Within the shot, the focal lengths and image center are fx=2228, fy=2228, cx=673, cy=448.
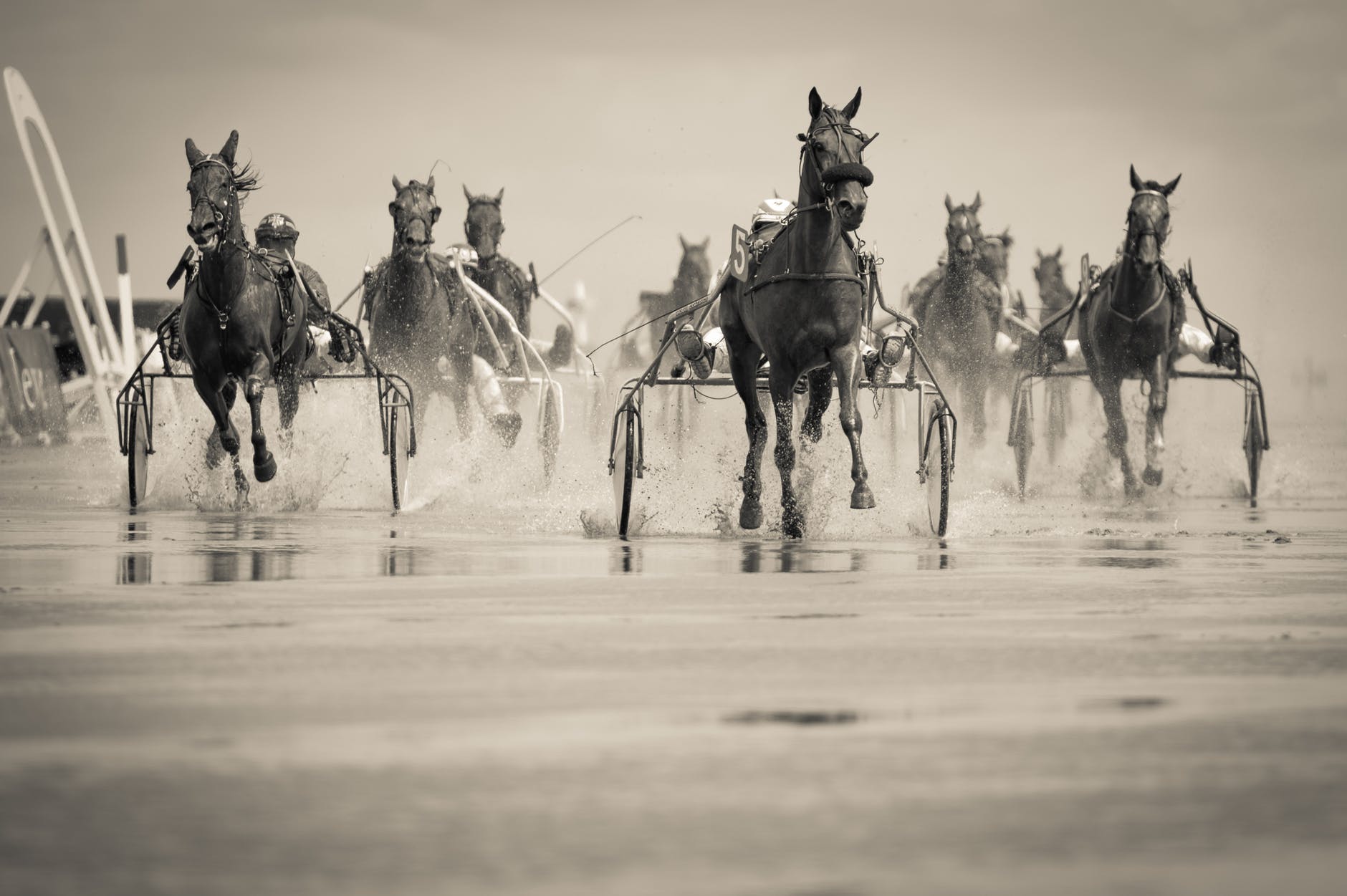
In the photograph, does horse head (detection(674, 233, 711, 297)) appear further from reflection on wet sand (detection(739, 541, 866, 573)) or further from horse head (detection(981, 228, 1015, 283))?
reflection on wet sand (detection(739, 541, 866, 573))

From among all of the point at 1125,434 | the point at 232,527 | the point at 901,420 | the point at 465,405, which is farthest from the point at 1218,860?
the point at 901,420

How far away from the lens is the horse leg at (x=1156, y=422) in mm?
18234

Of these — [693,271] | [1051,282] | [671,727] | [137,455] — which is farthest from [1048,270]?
[671,727]

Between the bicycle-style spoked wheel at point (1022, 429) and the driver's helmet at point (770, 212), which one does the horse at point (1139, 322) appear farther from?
the driver's helmet at point (770, 212)

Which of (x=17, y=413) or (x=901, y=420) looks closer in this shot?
(x=901, y=420)

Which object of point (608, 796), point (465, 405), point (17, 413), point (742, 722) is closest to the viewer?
point (608, 796)

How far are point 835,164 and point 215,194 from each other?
5.15 metres

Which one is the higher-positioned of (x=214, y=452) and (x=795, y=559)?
(x=214, y=452)

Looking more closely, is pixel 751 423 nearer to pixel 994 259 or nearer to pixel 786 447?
pixel 786 447

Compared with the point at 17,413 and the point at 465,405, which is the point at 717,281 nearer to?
the point at 465,405

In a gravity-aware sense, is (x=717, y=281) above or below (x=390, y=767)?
above

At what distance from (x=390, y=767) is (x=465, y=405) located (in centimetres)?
1562

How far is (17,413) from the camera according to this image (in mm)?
37594

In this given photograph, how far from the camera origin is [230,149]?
53.9ft
